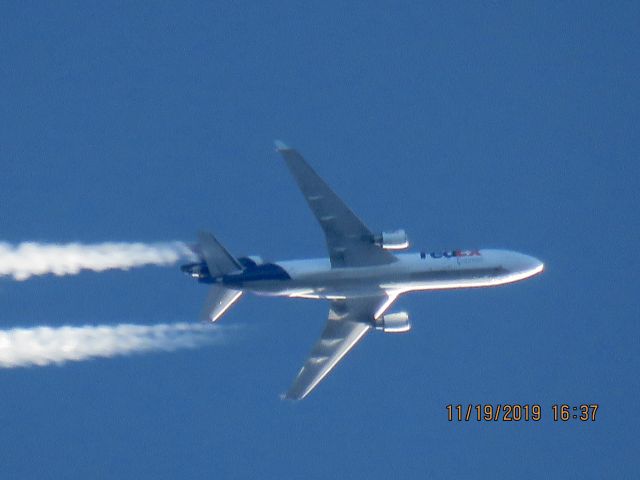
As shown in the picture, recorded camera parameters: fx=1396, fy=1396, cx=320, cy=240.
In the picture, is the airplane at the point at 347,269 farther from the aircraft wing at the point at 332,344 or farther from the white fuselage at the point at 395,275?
the aircraft wing at the point at 332,344

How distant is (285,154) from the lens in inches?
3044

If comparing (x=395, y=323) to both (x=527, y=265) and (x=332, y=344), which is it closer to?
(x=332, y=344)

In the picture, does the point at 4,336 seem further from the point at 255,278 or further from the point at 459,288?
the point at 459,288

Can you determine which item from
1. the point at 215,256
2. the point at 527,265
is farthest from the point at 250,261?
the point at 527,265

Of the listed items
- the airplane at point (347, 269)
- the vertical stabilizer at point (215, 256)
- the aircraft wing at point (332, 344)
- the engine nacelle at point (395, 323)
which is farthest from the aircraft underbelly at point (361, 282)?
the aircraft wing at point (332, 344)

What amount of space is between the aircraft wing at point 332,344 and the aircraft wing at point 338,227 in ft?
20.9

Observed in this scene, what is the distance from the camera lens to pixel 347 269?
80.8 meters

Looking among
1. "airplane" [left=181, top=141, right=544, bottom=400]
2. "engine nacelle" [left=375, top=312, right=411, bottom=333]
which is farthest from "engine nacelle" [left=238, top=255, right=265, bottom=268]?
"engine nacelle" [left=375, top=312, right=411, bottom=333]

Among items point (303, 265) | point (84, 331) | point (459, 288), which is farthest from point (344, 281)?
point (84, 331)

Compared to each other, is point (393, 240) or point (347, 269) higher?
point (393, 240)

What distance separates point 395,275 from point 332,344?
28.5 feet

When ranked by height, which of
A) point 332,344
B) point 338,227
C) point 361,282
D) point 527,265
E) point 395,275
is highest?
point 338,227

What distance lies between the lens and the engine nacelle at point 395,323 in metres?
84.9

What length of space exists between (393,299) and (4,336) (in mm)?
23445
